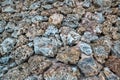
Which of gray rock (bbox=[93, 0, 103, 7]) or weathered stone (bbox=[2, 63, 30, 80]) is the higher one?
gray rock (bbox=[93, 0, 103, 7])

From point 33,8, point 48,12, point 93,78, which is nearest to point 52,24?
point 48,12

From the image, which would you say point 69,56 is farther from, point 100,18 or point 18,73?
point 100,18

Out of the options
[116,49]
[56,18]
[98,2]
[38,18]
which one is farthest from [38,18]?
[116,49]

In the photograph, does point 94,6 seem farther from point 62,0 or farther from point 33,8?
point 33,8

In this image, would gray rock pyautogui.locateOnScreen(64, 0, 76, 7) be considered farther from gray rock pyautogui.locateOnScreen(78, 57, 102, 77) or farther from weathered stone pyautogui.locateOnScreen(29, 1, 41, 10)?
gray rock pyautogui.locateOnScreen(78, 57, 102, 77)

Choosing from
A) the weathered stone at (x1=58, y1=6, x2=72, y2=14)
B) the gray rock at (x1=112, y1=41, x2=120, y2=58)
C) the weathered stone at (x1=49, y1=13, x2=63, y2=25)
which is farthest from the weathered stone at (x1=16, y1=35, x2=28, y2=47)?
the gray rock at (x1=112, y1=41, x2=120, y2=58)

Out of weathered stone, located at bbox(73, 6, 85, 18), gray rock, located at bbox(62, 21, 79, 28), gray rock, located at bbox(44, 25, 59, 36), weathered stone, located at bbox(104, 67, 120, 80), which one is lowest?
weathered stone, located at bbox(104, 67, 120, 80)

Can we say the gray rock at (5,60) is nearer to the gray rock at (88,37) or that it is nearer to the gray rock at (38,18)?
the gray rock at (38,18)
